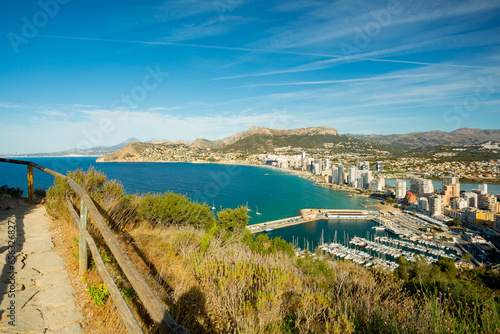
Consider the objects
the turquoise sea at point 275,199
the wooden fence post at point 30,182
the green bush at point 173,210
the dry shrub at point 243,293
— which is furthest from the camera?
the turquoise sea at point 275,199

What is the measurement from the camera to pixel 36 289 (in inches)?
72.1

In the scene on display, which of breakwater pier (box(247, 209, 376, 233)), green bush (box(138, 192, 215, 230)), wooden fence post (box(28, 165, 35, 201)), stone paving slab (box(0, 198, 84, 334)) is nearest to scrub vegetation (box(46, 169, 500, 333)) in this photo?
stone paving slab (box(0, 198, 84, 334))

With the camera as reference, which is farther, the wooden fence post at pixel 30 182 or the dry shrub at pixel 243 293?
the wooden fence post at pixel 30 182

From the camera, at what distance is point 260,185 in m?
52.9

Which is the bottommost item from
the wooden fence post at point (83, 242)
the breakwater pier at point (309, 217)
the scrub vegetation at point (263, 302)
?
the breakwater pier at point (309, 217)

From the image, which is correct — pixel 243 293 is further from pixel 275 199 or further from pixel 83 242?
pixel 275 199

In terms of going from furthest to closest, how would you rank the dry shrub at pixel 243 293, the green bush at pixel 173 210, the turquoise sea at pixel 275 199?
the turquoise sea at pixel 275 199
the green bush at pixel 173 210
the dry shrub at pixel 243 293

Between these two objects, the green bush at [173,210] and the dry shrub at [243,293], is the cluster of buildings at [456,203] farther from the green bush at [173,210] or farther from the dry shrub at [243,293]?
the dry shrub at [243,293]

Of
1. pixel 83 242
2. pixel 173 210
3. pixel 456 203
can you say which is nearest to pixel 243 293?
pixel 83 242

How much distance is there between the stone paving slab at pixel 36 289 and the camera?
1.49m

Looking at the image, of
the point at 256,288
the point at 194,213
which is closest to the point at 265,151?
the point at 194,213

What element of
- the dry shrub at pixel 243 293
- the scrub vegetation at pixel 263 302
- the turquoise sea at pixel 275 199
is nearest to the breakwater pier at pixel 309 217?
the turquoise sea at pixel 275 199

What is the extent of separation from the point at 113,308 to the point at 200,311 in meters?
0.61

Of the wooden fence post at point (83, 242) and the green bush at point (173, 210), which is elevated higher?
the wooden fence post at point (83, 242)
